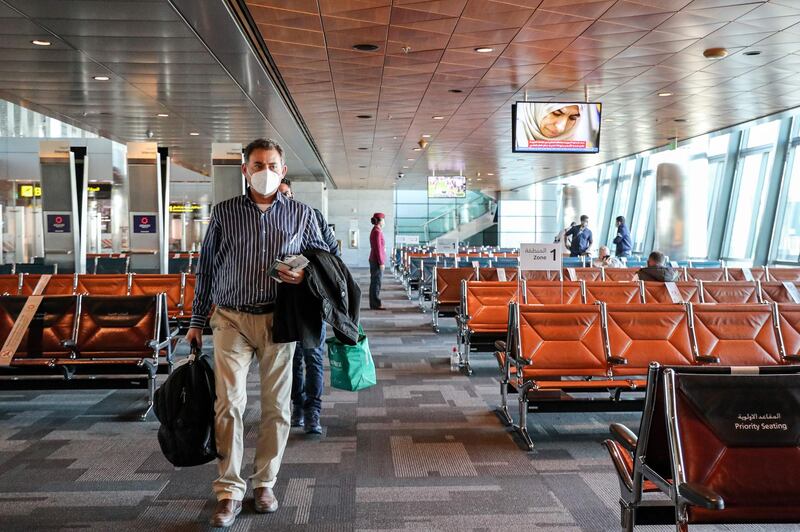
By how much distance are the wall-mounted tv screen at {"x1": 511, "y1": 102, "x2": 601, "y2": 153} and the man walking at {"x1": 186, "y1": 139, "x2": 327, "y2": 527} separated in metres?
8.24

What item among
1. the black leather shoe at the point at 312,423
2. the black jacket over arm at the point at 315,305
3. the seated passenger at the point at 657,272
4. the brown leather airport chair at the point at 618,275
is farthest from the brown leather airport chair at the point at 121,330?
the brown leather airport chair at the point at 618,275

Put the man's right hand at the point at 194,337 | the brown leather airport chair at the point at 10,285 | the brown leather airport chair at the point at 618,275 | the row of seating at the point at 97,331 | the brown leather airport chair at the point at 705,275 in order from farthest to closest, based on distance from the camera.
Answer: the brown leather airport chair at the point at 618,275 < the brown leather airport chair at the point at 705,275 < the brown leather airport chair at the point at 10,285 < the row of seating at the point at 97,331 < the man's right hand at the point at 194,337

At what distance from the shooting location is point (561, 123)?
1162cm

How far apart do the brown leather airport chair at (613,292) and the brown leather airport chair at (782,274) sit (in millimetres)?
3223

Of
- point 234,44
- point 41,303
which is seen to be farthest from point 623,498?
point 234,44

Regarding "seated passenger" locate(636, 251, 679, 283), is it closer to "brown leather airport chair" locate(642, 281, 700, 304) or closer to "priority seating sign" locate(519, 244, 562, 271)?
"brown leather airport chair" locate(642, 281, 700, 304)

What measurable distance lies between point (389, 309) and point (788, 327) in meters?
10.7

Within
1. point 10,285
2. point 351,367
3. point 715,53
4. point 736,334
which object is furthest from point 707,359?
point 10,285

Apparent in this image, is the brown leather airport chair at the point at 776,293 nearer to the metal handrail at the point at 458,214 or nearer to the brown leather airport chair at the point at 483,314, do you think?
the brown leather airport chair at the point at 483,314

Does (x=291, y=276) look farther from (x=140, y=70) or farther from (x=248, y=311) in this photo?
(x=140, y=70)

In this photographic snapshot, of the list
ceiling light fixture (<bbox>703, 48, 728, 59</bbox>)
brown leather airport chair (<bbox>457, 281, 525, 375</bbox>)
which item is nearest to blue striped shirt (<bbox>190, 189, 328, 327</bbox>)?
brown leather airport chair (<bbox>457, 281, 525, 375</bbox>)

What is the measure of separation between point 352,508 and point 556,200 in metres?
38.4

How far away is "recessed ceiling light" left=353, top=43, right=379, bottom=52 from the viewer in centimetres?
920

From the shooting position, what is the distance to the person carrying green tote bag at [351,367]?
187 inches
